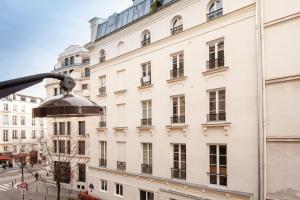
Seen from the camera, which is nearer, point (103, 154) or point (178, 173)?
point (178, 173)

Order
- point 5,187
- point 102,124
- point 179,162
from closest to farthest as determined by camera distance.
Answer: point 179,162, point 102,124, point 5,187

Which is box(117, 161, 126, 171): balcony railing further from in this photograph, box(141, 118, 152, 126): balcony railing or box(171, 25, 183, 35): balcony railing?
box(171, 25, 183, 35): balcony railing

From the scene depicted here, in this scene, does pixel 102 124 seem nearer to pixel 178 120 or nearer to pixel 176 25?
pixel 178 120

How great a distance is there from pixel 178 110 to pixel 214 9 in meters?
5.90

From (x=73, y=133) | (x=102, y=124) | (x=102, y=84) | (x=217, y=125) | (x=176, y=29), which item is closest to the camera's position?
(x=217, y=125)

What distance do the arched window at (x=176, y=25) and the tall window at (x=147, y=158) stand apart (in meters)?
7.28

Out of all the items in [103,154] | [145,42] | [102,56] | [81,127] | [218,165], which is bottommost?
[103,154]

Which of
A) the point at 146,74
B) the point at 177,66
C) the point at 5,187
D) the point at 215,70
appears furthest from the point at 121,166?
the point at 5,187

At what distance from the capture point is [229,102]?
51.7 feet

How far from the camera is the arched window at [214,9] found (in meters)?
16.6

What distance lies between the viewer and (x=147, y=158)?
21.0m

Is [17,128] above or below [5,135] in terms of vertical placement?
above

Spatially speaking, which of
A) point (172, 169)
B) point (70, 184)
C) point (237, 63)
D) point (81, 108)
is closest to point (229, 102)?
point (237, 63)

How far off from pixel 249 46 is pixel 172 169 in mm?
8206
